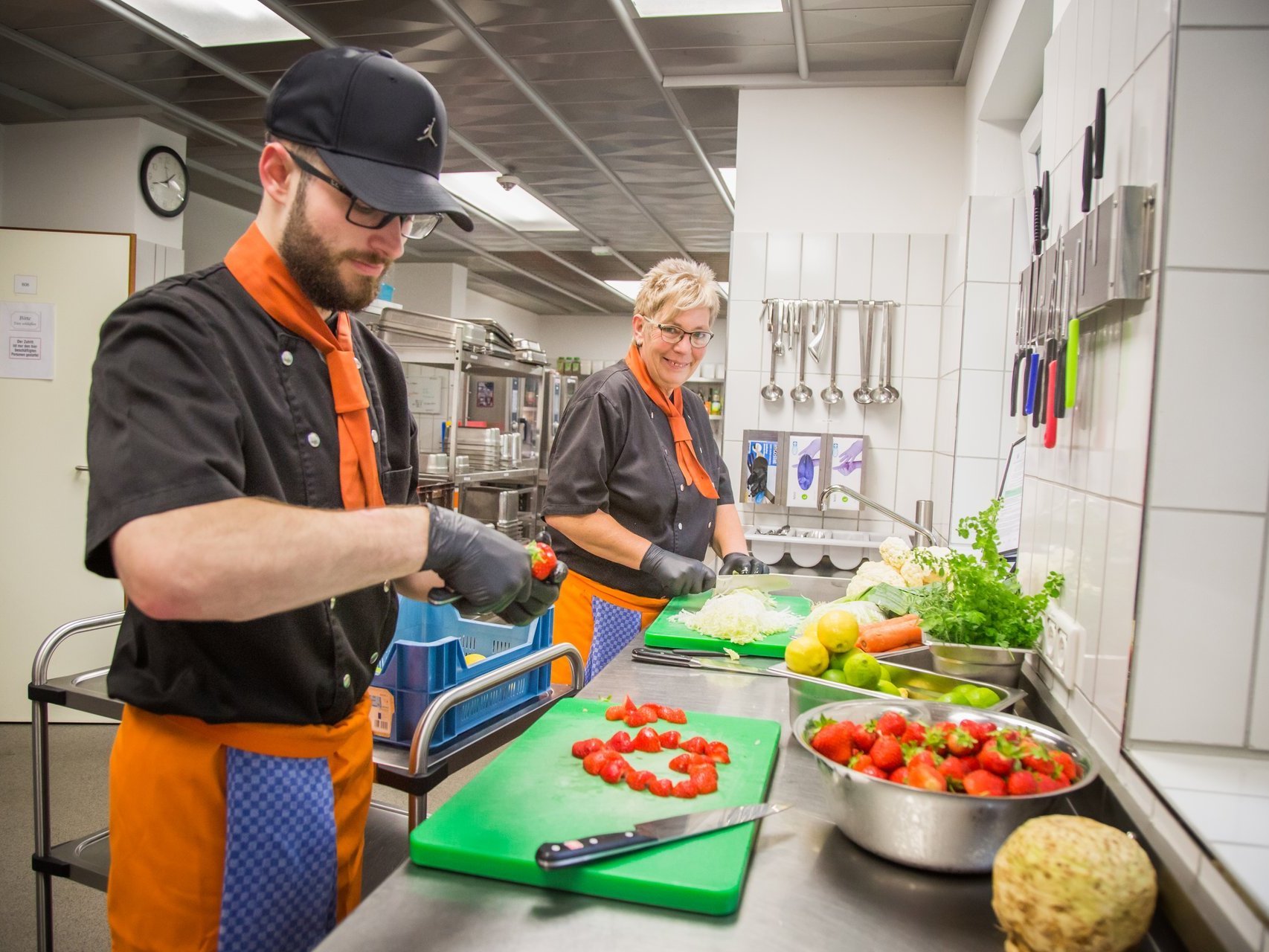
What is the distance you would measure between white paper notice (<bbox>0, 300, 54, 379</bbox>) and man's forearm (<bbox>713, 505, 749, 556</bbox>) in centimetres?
347

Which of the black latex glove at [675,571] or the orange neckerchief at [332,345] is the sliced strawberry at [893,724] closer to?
the orange neckerchief at [332,345]

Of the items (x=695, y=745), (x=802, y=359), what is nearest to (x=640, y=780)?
(x=695, y=745)

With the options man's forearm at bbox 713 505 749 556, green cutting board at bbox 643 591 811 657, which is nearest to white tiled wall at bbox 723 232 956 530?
man's forearm at bbox 713 505 749 556

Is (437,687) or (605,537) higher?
(605,537)

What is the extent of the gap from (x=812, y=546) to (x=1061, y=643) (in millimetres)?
2698

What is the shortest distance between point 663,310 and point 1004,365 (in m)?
1.77

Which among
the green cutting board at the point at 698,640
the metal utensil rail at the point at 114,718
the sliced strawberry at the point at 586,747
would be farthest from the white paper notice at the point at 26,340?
the sliced strawberry at the point at 586,747

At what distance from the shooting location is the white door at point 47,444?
430 centimetres

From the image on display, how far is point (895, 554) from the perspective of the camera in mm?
2445

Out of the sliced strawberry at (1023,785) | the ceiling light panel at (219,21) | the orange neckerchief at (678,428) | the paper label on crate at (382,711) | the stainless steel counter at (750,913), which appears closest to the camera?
the stainless steel counter at (750,913)

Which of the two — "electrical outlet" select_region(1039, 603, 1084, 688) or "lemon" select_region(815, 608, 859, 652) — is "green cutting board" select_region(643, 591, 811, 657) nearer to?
"lemon" select_region(815, 608, 859, 652)

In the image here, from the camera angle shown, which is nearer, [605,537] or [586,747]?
[586,747]

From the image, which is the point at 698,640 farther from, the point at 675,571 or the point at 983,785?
the point at 983,785

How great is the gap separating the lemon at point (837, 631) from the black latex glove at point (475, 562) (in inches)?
19.6
